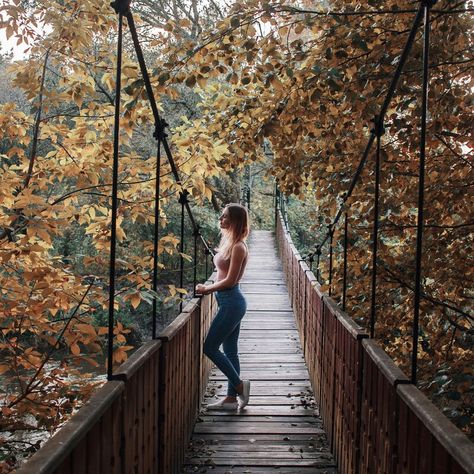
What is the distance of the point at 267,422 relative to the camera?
177 inches

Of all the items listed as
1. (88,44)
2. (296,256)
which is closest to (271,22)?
(88,44)

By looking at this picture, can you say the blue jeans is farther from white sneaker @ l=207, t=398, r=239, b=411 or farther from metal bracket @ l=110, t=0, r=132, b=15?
metal bracket @ l=110, t=0, r=132, b=15

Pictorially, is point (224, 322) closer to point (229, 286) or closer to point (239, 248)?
point (229, 286)

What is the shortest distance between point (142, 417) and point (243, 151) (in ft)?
8.49

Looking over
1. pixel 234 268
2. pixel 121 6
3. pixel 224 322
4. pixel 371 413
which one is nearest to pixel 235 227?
pixel 234 268

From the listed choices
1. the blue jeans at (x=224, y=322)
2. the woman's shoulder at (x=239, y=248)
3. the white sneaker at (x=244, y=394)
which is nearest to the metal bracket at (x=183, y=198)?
the woman's shoulder at (x=239, y=248)

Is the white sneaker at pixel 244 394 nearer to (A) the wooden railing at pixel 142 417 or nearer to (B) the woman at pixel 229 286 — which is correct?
(B) the woman at pixel 229 286

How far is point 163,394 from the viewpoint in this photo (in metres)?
2.96

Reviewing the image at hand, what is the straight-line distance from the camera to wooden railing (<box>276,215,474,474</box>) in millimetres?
1609

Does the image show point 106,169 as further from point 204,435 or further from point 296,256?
point 296,256

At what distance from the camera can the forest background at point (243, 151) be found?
3.54m

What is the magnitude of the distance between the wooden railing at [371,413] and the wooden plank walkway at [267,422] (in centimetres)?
16

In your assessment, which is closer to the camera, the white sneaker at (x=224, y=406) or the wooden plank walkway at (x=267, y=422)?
the wooden plank walkway at (x=267, y=422)

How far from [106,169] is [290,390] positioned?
2.57 m
